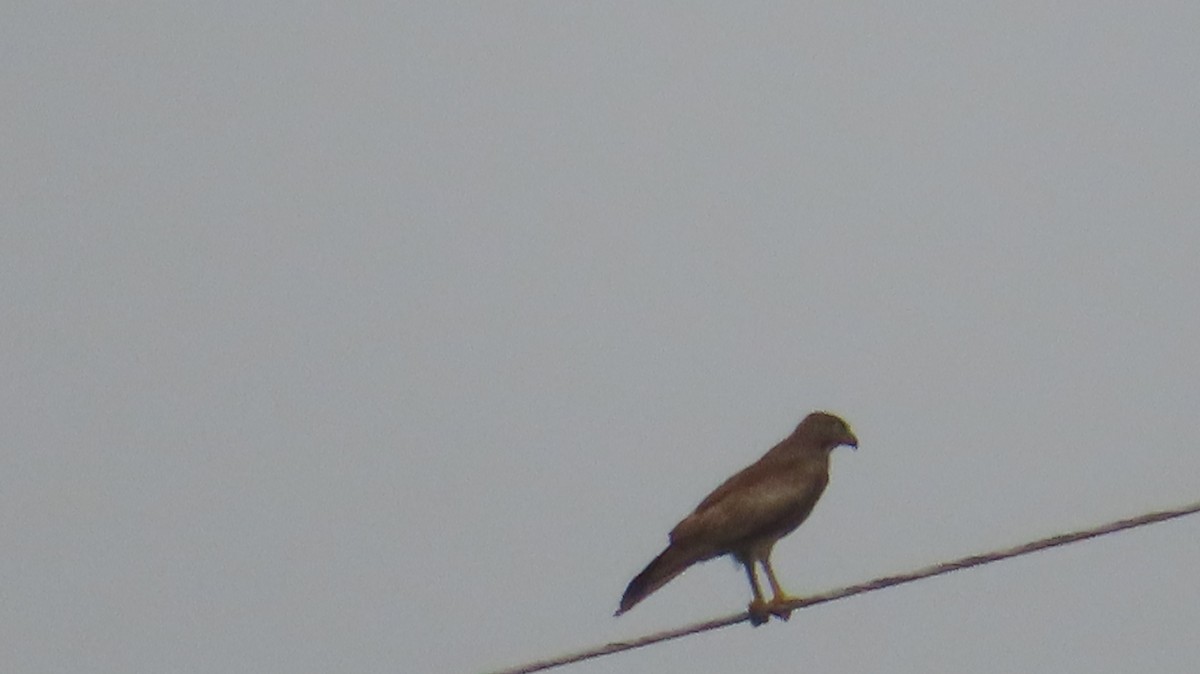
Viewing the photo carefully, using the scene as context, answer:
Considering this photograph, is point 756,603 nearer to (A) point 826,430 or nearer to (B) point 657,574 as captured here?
(B) point 657,574

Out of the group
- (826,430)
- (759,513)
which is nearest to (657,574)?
(759,513)

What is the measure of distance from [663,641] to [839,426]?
15.9 ft

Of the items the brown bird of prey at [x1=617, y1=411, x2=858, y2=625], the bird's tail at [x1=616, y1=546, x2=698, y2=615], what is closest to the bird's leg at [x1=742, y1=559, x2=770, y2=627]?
the brown bird of prey at [x1=617, y1=411, x2=858, y2=625]

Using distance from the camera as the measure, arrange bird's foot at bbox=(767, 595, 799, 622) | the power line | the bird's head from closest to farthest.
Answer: the power line
bird's foot at bbox=(767, 595, 799, 622)
the bird's head

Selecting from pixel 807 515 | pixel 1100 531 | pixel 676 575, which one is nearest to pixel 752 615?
pixel 676 575

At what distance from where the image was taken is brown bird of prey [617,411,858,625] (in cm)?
1345

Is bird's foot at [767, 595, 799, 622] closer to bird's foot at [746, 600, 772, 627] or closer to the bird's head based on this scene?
bird's foot at [746, 600, 772, 627]

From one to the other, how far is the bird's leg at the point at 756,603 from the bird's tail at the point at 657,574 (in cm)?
42

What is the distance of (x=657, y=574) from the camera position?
43.7 feet

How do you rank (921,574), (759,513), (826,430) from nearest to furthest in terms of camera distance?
(921,574) < (759,513) < (826,430)

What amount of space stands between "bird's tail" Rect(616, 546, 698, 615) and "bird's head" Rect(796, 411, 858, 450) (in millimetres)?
1725

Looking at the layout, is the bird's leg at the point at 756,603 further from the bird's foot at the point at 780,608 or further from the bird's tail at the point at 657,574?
the bird's tail at the point at 657,574

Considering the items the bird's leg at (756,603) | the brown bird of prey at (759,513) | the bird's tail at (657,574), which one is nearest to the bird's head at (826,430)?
the brown bird of prey at (759,513)

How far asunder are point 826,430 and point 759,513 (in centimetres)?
112
